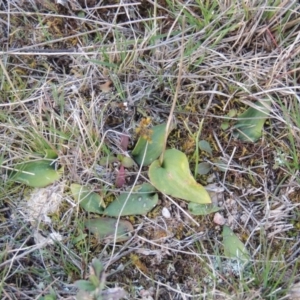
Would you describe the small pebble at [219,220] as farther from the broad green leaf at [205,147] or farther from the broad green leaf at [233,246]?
the broad green leaf at [205,147]

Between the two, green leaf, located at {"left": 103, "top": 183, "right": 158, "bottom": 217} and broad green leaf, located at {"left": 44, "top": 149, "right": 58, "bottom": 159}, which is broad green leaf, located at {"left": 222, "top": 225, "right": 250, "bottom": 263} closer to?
green leaf, located at {"left": 103, "top": 183, "right": 158, "bottom": 217}

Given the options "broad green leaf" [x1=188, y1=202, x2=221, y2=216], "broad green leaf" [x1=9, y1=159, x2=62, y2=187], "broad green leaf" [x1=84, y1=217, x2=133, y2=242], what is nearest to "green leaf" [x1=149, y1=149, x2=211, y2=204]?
"broad green leaf" [x1=188, y1=202, x2=221, y2=216]

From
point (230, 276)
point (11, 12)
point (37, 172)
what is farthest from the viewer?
point (11, 12)

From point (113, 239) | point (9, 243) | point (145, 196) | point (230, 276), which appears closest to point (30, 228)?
point (9, 243)

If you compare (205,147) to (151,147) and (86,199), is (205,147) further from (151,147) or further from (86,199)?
(86,199)

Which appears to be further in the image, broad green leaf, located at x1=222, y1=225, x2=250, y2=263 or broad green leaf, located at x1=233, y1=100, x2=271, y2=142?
broad green leaf, located at x1=233, y1=100, x2=271, y2=142

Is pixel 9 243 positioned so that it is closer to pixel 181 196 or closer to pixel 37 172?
pixel 37 172

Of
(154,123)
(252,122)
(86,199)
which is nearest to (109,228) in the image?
(86,199)

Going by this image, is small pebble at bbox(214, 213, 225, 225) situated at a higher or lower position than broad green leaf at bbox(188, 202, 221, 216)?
lower
